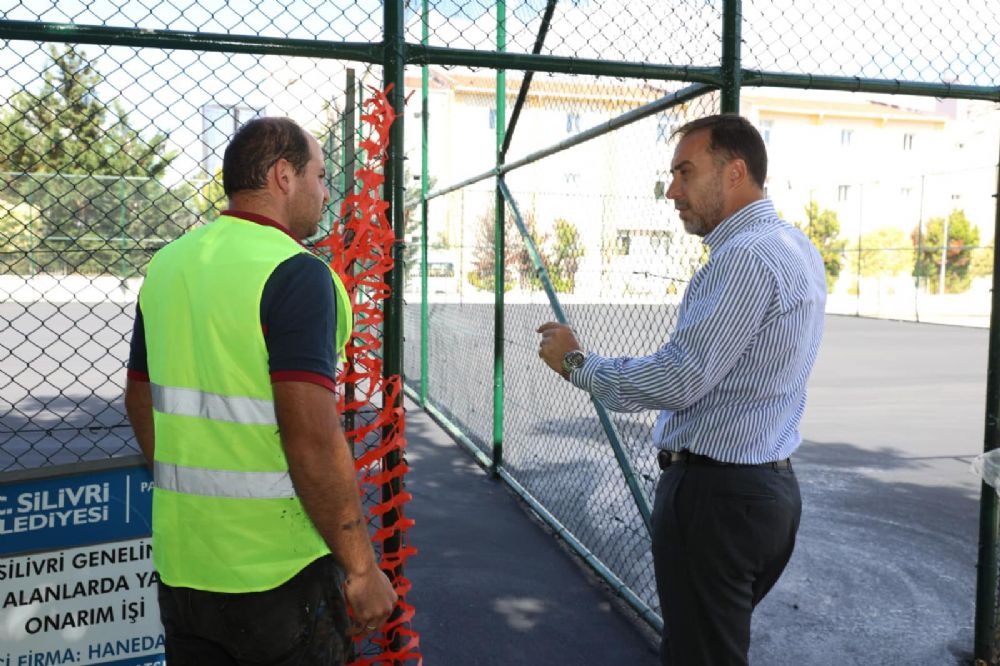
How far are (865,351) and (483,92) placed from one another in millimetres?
13134

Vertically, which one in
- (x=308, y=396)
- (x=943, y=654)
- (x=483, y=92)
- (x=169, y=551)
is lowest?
(x=943, y=654)

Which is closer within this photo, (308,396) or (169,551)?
(308,396)

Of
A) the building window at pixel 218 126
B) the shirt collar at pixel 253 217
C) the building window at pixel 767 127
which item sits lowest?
the shirt collar at pixel 253 217

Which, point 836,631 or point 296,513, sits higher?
point 296,513

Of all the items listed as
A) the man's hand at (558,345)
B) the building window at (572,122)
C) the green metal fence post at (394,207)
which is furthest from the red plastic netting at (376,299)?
the building window at (572,122)

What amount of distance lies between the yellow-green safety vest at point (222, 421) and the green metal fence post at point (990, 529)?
312 cm

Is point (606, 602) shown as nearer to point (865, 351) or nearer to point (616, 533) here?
point (616, 533)

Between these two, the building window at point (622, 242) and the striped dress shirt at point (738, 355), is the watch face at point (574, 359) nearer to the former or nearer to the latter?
the striped dress shirt at point (738, 355)

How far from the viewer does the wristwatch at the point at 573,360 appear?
2469 mm

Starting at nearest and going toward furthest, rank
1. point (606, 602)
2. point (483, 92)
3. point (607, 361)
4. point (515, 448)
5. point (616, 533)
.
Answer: point (607, 361) < point (606, 602) < point (616, 533) < point (515, 448) < point (483, 92)

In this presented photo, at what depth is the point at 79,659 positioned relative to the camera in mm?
2748

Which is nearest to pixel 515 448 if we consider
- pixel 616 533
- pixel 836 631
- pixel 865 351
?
pixel 616 533

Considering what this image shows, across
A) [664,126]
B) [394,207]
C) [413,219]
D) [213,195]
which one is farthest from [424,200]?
[394,207]

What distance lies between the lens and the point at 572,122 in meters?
6.05
